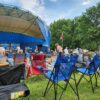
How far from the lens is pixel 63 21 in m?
81.2

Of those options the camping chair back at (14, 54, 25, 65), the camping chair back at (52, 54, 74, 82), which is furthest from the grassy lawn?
the camping chair back at (14, 54, 25, 65)

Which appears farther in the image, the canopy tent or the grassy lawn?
the canopy tent

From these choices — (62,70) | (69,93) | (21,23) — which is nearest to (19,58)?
(21,23)

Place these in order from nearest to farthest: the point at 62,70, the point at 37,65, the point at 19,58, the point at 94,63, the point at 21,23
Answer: the point at 62,70 < the point at 94,63 < the point at 37,65 < the point at 19,58 < the point at 21,23

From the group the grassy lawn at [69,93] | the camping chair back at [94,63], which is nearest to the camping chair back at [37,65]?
the grassy lawn at [69,93]

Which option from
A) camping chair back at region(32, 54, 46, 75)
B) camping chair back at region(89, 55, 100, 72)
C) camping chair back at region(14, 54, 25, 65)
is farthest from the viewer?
camping chair back at region(14, 54, 25, 65)

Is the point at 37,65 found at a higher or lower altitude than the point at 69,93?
higher

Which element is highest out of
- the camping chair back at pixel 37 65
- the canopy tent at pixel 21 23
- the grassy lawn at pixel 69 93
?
the canopy tent at pixel 21 23

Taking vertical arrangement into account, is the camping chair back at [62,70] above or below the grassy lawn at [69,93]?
above

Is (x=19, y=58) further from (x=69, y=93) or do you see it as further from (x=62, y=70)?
(x=62, y=70)

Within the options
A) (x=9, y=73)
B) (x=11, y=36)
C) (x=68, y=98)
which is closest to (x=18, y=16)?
(x=11, y=36)

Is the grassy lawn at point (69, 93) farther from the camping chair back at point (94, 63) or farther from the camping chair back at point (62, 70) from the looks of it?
the camping chair back at point (62, 70)

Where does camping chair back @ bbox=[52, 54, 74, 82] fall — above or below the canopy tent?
below

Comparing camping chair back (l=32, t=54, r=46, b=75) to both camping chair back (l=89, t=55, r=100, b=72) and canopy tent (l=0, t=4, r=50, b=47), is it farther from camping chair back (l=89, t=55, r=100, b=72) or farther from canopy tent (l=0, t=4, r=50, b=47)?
canopy tent (l=0, t=4, r=50, b=47)
